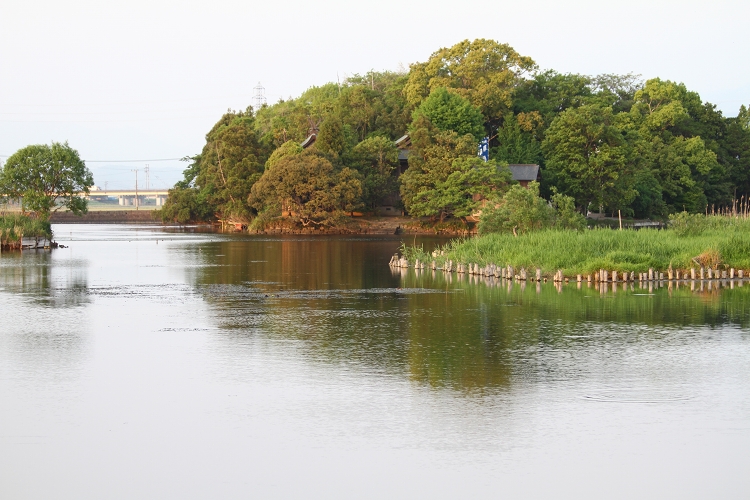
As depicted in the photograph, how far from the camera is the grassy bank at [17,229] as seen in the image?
164 feet

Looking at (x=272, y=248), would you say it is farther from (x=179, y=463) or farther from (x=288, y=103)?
(x=288, y=103)

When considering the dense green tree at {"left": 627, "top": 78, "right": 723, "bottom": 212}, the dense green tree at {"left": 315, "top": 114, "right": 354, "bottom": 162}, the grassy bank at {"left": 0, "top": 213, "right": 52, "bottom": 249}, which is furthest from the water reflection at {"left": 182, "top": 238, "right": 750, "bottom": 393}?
the dense green tree at {"left": 627, "top": 78, "right": 723, "bottom": 212}

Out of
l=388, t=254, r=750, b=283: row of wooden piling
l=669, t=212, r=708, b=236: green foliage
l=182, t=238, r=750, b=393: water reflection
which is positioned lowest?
l=182, t=238, r=750, b=393: water reflection

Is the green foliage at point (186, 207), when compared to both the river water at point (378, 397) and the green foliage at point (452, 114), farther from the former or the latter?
the river water at point (378, 397)

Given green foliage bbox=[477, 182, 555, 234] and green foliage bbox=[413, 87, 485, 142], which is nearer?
green foliage bbox=[477, 182, 555, 234]

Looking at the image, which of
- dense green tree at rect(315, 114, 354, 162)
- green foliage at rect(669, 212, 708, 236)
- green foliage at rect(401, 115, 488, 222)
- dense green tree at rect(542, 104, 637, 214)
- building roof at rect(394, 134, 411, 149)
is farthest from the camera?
building roof at rect(394, 134, 411, 149)

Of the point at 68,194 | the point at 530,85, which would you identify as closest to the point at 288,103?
the point at 530,85

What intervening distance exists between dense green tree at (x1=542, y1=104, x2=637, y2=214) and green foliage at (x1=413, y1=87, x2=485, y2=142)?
22.2 ft

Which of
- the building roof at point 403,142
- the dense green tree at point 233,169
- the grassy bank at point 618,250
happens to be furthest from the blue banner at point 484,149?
the grassy bank at point 618,250

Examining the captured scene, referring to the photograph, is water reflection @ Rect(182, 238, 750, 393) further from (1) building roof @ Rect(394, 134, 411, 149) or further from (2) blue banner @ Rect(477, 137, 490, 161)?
(1) building roof @ Rect(394, 134, 411, 149)

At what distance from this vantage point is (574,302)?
952 inches

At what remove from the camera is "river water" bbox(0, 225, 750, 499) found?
988 cm

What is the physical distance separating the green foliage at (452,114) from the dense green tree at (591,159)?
22.2 ft

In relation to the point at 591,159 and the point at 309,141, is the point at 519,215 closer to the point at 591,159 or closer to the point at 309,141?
the point at 591,159
